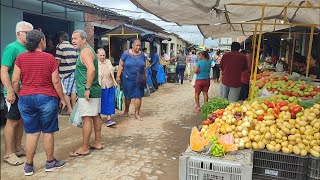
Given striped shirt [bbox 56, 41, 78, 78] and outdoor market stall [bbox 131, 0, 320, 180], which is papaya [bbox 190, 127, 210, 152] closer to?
outdoor market stall [bbox 131, 0, 320, 180]

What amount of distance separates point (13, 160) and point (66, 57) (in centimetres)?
321

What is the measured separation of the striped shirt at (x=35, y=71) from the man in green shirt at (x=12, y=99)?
29cm

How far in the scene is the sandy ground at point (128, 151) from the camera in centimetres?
411

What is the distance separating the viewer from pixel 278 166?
10.5 feet

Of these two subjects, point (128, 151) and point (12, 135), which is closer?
point (12, 135)

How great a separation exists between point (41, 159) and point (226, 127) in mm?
2798

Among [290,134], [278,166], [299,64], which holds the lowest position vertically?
[278,166]

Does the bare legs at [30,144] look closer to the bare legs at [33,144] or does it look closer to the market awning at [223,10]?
the bare legs at [33,144]

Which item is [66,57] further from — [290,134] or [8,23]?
[290,134]

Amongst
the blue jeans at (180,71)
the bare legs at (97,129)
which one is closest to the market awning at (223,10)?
the bare legs at (97,129)

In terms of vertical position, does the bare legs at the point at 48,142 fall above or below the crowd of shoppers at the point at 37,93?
below

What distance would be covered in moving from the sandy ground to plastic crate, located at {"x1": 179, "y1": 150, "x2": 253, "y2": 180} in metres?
1.04

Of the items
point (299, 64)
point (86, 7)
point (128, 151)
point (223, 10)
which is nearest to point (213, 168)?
point (128, 151)

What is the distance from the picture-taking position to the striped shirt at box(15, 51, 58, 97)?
12.6 ft
